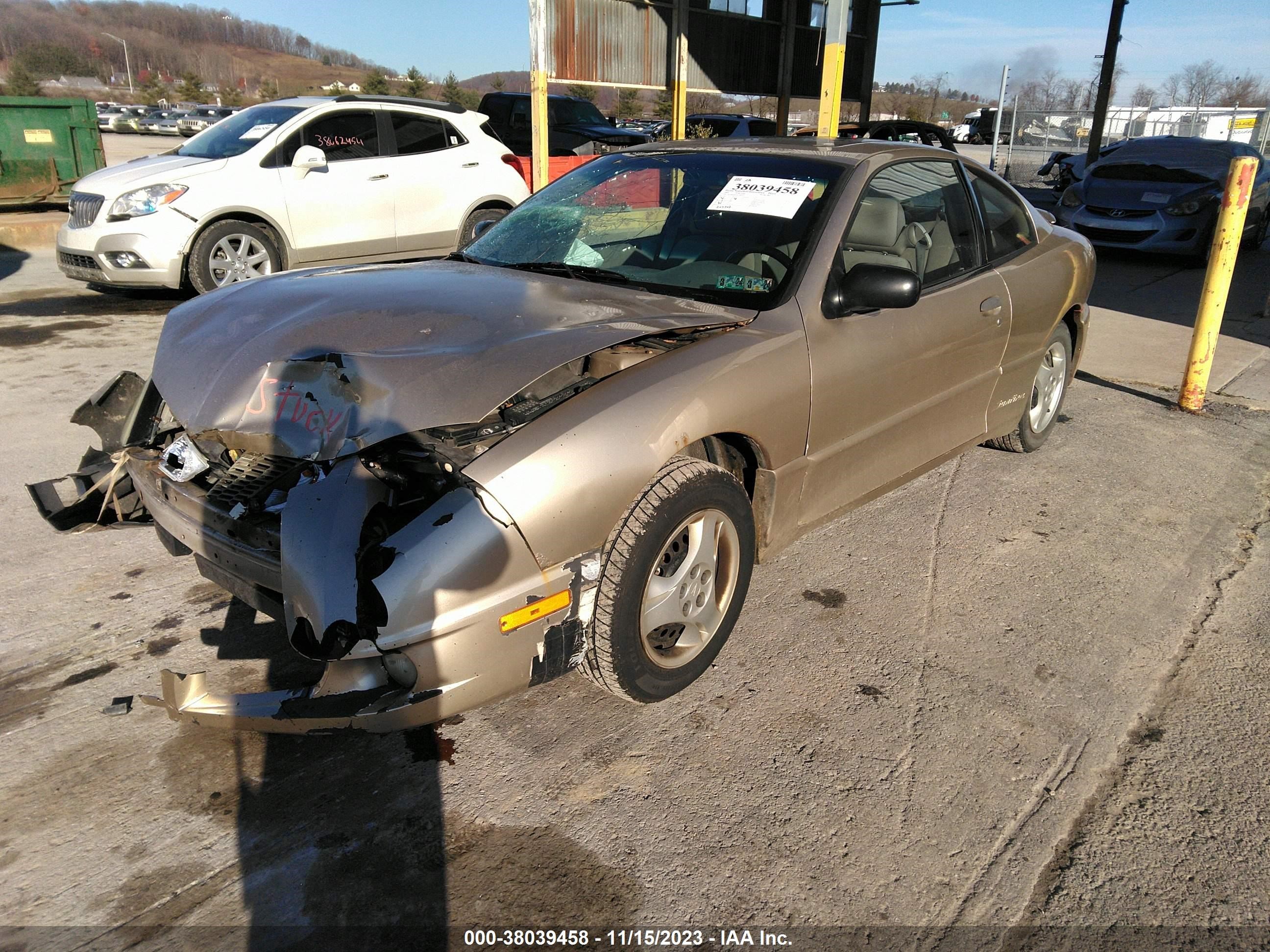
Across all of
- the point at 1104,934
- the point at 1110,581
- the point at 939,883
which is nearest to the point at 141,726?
the point at 939,883

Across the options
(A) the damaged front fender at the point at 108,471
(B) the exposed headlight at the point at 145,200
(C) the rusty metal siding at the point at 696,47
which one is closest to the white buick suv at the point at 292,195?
(B) the exposed headlight at the point at 145,200

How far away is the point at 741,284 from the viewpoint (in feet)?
10.4

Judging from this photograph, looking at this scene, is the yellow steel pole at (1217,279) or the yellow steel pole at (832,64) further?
the yellow steel pole at (832,64)

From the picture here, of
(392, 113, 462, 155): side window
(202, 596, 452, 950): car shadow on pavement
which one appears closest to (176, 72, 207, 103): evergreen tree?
(392, 113, 462, 155): side window

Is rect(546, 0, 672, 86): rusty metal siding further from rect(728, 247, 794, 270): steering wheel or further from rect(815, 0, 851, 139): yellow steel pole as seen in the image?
rect(728, 247, 794, 270): steering wheel

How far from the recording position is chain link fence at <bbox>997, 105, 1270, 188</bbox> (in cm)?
2186

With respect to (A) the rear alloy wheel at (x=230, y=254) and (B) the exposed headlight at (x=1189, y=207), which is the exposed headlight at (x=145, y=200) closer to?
(A) the rear alloy wheel at (x=230, y=254)

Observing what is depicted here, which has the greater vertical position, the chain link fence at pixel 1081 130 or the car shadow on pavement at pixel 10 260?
the chain link fence at pixel 1081 130

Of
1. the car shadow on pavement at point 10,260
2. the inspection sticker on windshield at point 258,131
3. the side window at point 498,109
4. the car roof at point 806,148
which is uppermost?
the side window at point 498,109

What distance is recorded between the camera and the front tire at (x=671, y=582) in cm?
245

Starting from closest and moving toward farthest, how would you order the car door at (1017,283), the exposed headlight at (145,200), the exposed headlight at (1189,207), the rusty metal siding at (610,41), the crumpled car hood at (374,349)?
the crumpled car hood at (374,349) → the car door at (1017,283) → the exposed headlight at (145,200) → the rusty metal siding at (610,41) → the exposed headlight at (1189,207)

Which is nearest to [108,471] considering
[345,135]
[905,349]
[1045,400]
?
[905,349]

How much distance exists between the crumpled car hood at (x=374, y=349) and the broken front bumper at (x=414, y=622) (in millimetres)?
226

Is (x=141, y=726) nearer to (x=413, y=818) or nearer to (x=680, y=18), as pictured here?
(x=413, y=818)
